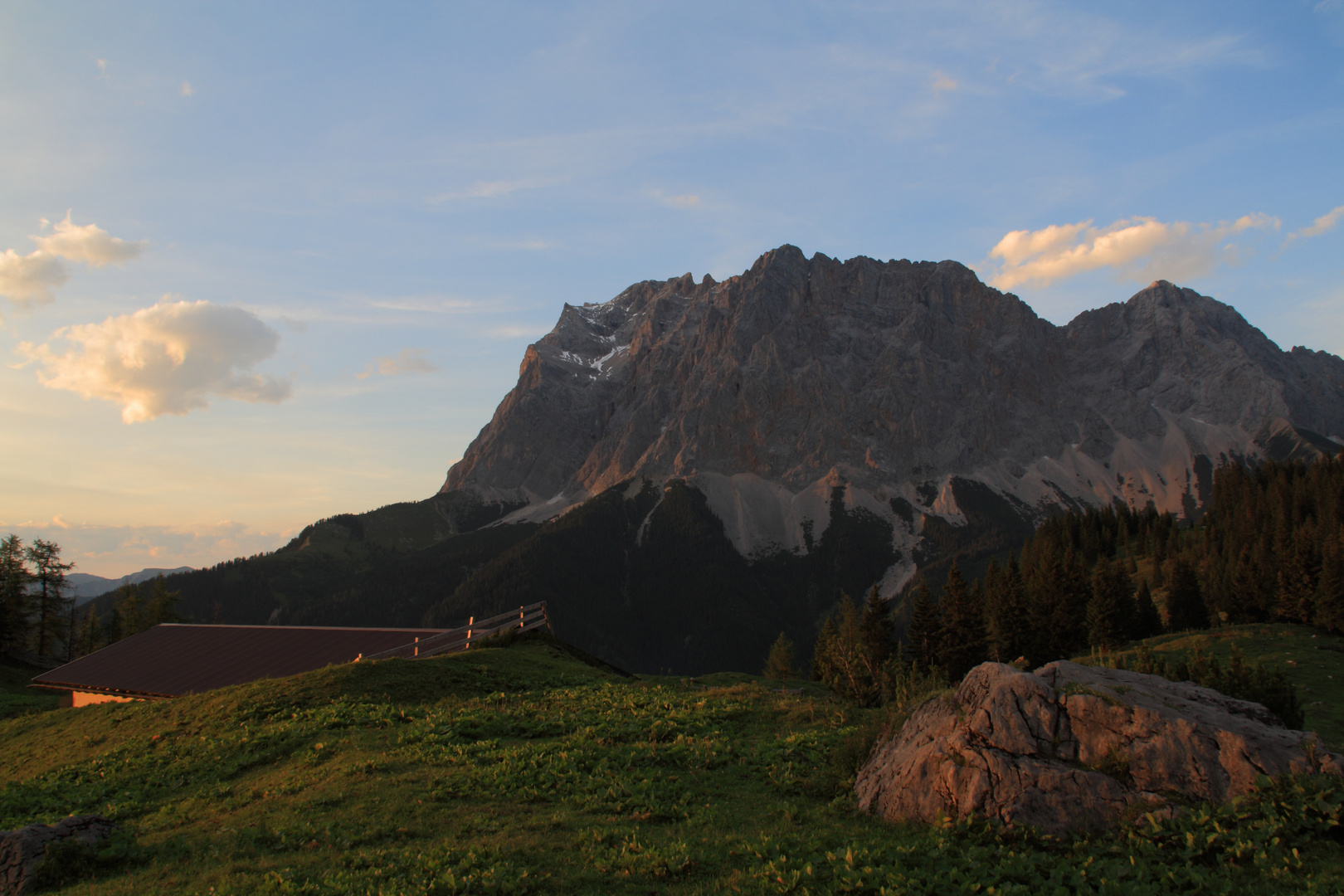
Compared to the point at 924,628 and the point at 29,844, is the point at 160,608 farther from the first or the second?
the point at 924,628

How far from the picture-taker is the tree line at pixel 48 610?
61094 millimetres

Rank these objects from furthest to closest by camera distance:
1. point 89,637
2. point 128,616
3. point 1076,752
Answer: point 89,637 → point 128,616 → point 1076,752

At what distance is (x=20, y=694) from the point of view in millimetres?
42656

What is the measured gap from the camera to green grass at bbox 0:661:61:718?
→ 118 feet

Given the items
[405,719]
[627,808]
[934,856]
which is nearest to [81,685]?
[405,719]

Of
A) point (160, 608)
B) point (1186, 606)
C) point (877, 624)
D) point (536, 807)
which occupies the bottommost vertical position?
point (877, 624)

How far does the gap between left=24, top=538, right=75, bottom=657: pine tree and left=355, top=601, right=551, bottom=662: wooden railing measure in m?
54.8

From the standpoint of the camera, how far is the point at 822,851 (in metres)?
10.3

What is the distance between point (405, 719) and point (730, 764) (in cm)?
1049

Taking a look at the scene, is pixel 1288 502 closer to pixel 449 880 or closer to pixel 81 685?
pixel 449 880

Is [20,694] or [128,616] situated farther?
[128,616]

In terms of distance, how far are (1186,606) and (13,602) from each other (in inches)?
4181

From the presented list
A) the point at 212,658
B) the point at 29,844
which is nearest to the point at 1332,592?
the point at 29,844

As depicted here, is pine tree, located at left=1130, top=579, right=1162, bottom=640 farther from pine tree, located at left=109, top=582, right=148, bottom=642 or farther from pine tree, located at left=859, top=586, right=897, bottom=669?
pine tree, located at left=109, top=582, right=148, bottom=642
